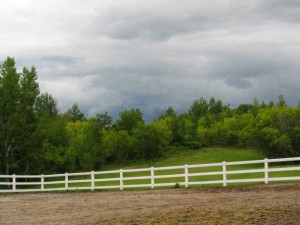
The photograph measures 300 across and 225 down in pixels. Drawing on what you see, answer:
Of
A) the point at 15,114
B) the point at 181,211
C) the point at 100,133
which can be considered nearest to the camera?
the point at 181,211

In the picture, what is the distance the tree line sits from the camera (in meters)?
48.1

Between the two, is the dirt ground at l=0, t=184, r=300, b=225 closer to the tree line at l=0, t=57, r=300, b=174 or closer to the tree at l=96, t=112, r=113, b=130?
the tree line at l=0, t=57, r=300, b=174

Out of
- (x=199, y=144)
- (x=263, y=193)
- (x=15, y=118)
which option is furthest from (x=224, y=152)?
(x=263, y=193)

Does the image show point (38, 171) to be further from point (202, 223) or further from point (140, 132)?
point (202, 223)

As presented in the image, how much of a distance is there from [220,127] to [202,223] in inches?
3651

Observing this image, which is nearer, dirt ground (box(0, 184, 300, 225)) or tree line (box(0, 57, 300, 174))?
dirt ground (box(0, 184, 300, 225))

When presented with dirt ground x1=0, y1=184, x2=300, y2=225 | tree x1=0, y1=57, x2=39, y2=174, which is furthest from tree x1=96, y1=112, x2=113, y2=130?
dirt ground x1=0, y1=184, x2=300, y2=225

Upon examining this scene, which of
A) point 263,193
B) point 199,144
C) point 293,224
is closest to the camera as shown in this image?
point 293,224

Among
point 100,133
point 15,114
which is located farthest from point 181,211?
point 100,133

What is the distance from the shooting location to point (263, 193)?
16375 mm

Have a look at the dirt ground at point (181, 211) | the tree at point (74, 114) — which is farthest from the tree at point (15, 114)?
the tree at point (74, 114)

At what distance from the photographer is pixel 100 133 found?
90625 millimetres

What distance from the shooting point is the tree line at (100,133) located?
158 feet

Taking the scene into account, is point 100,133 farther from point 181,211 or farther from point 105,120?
point 181,211
